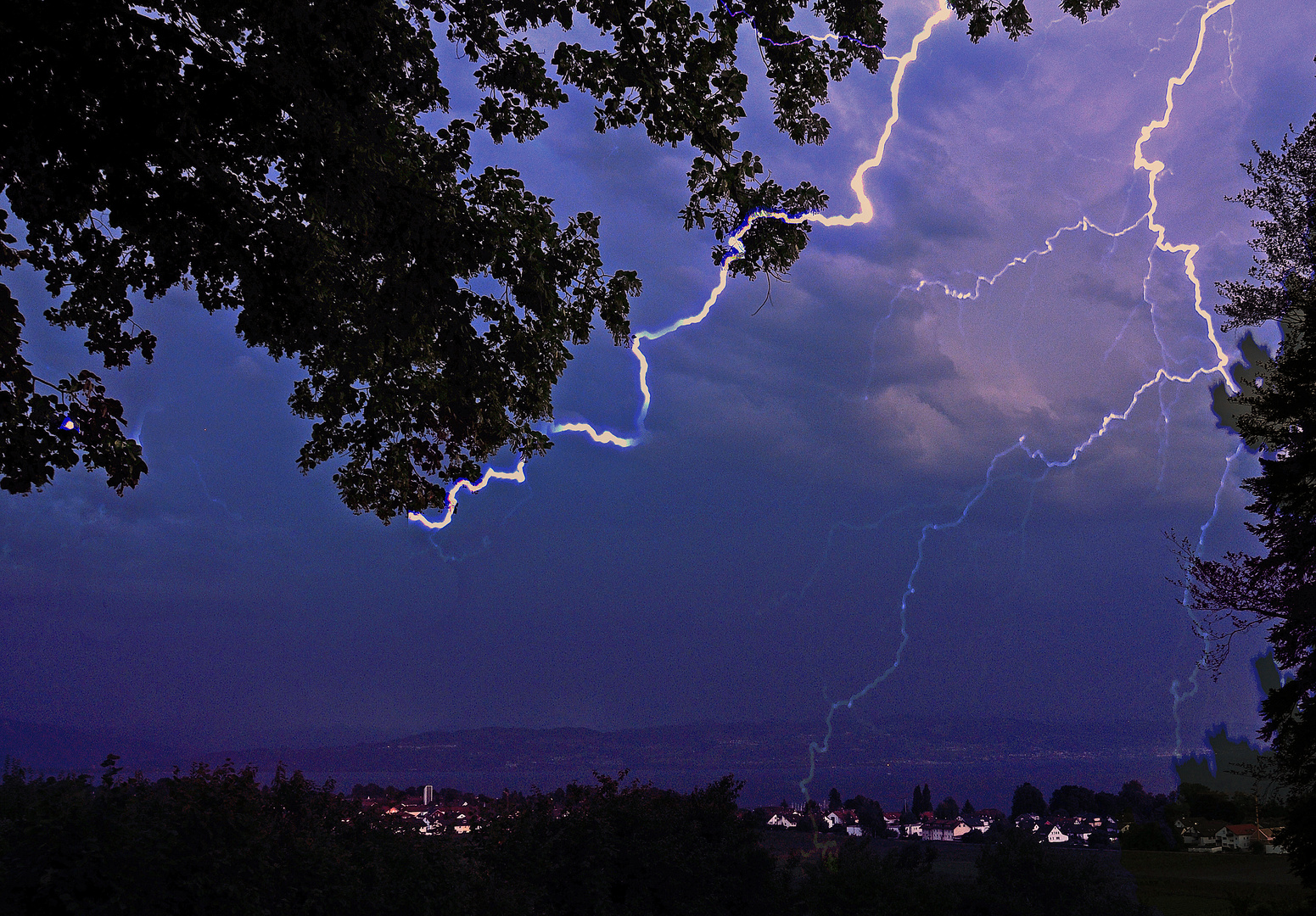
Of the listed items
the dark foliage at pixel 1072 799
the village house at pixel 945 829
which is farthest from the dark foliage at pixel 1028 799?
the village house at pixel 945 829

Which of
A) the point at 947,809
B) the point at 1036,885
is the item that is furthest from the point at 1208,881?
the point at 947,809

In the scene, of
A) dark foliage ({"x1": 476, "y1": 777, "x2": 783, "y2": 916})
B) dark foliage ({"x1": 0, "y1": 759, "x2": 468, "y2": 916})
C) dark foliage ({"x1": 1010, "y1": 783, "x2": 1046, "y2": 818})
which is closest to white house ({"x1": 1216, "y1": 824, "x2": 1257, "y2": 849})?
dark foliage ({"x1": 1010, "y1": 783, "x2": 1046, "y2": 818})

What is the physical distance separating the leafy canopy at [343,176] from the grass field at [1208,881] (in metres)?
18.1

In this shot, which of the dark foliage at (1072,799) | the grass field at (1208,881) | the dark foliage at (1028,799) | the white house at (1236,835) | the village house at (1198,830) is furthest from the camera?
Result: the dark foliage at (1072,799)

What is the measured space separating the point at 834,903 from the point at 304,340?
1128cm

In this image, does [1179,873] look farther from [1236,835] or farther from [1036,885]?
[1036,885]

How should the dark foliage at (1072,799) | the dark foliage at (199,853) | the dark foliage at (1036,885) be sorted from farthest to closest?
1. the dark foliage at (1072,799)
2. the dark foliage at (1036,885)
3. the dark foliage at (199,853)

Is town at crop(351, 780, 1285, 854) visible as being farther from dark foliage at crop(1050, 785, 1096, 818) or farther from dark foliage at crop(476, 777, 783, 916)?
A: dark foliage at crop(476, 777, 783, 916)

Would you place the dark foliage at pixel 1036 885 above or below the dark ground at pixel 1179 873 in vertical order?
above

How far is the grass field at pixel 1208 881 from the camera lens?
19.5 m

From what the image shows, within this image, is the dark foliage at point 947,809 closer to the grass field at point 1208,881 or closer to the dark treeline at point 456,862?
the grass field at point 1208,881

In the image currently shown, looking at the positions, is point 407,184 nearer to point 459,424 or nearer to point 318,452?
point 459,424

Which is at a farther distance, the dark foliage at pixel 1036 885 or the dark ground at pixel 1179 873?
the dark ground at pixel 1179 873

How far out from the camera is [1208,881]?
22.8 m
